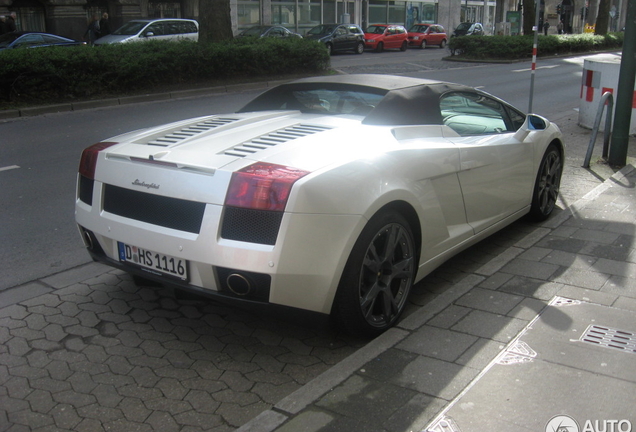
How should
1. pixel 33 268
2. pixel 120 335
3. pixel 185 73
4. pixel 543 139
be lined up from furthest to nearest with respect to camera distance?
1. pixel 185 73
2. pixel 543 139
3. pixel 33 268
4. pixel 120 335

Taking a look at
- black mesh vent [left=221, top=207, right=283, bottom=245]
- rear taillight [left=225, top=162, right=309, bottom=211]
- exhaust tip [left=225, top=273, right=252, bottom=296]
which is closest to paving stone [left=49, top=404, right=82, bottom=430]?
exhaust tip [left=225, top=273, right=252, bottom=296]

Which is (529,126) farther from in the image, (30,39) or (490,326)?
(30,39)

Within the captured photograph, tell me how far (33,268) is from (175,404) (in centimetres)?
241

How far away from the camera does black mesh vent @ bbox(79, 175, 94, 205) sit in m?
4.02

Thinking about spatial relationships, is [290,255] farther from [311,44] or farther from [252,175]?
[311,44]

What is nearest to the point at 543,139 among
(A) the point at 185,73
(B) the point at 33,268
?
(B) the point at 33,268

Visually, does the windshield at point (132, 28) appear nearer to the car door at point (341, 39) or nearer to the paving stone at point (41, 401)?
the car door at point (341, 39)

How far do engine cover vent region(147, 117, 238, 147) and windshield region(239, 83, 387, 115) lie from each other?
58cm

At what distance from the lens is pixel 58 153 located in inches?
362

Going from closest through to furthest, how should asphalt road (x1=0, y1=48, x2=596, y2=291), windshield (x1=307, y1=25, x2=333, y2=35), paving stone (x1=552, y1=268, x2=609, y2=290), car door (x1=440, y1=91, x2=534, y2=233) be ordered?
1. paving stone (x1=552, y1=268, x2=609, y2=290)
2. car door (x1=440, y1=91, x2=534, y2=233)
3. asphalt road (x1=0, y1=48, x2=596, y2=291)
4. windshield (x1=307, y1=25, x2=333, y2=35)

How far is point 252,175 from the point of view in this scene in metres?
3.35

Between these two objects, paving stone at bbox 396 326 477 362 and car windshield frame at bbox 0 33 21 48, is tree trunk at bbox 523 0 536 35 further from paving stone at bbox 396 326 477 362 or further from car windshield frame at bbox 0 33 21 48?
paving stone at bbox 396 326 477 362

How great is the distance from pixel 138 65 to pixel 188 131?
38.7 feet

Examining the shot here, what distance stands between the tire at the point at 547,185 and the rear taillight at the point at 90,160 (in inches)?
145
